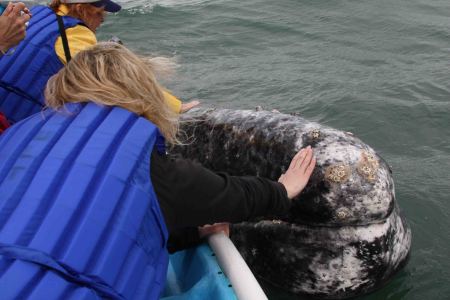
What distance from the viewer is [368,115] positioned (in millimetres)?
7281

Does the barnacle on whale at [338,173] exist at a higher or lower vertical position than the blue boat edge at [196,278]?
higher

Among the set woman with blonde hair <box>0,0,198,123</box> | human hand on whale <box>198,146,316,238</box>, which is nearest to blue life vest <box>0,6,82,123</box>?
woman with blonde hair <box>0,0,198,123</box>

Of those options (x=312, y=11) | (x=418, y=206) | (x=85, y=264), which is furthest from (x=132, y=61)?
(x=312, y=11)

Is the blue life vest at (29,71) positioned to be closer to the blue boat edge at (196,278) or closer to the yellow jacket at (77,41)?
the yellow jacket at (77,41)

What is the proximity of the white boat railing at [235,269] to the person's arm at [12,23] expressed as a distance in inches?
69.5

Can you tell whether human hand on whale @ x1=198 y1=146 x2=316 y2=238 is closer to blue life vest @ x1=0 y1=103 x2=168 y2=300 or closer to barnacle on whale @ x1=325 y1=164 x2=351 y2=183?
barnacle on whale @ x1=325 y1=164 x2=351 y2=183

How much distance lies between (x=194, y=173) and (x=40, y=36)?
205 centimetres

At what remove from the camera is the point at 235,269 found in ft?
9.39

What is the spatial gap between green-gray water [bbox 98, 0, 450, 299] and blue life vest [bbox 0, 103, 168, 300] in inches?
77.6

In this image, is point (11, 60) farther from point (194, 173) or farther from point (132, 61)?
point (194, 173)

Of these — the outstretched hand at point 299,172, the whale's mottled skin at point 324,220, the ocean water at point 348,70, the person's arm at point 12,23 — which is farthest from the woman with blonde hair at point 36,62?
the ocean water at point 348,70

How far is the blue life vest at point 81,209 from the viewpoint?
78.5 inches

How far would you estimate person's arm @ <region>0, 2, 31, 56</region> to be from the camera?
3.36 metres

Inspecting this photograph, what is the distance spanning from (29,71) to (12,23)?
597 millimetres
